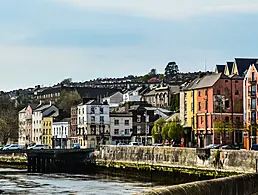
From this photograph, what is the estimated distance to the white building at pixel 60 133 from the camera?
121750mm

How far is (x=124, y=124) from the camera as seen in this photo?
113250 mm

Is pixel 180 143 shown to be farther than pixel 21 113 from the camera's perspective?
No

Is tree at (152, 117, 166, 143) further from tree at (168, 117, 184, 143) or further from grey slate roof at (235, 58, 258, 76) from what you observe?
grey slate roof at (235, 58, 258, 76)

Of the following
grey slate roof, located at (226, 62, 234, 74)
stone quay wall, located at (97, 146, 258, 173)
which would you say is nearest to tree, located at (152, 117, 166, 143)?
grey slate roof, located at (226, 62, 234, 74)

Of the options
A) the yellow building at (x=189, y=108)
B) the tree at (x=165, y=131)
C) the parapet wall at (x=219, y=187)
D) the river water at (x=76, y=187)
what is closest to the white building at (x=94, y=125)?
the tree at (x=165, y=131)

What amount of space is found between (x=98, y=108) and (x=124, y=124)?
5654 mm

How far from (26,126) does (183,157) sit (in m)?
85.0

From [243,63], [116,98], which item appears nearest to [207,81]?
[243,63]

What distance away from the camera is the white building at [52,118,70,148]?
122 metres

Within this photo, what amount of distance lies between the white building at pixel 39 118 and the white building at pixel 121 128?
21597mm

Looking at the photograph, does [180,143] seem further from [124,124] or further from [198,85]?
[124,124]

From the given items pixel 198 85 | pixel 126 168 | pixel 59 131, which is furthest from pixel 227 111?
pixel 59 131

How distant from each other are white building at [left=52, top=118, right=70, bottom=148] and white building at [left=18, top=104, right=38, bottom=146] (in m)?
14.6

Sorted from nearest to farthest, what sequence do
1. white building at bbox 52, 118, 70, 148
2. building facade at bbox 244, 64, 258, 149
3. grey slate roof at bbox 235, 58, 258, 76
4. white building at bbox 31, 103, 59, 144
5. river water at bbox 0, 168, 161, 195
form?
river water at bbox 0, 168, 161, 195, building facade at bbox 244, 64, 258, 149, grey slate roof at bbox 235, 58, 258, 76, white building at bbox 52, 118, 70, 148, white building at bbox 31, 103, 59, 144
